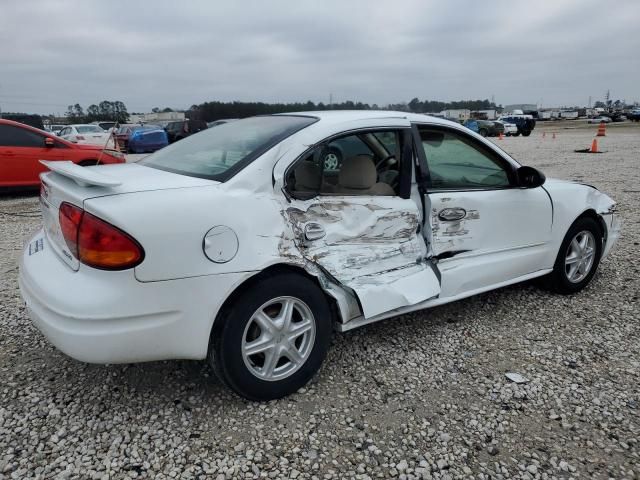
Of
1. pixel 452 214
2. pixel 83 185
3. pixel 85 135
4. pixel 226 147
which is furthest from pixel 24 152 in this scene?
pixel 85 135

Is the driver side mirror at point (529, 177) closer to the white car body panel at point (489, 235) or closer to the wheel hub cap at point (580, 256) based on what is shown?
the white car body panel at point (489, 235)

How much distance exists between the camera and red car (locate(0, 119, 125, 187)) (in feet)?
28.8

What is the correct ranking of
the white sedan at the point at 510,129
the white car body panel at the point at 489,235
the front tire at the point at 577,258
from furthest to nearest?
the white sedan at the point at 510,129
the front tire at the point at 577,258
the white car body panel at the point at 489,235

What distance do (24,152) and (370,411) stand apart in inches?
345

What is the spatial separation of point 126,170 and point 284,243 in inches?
43.2

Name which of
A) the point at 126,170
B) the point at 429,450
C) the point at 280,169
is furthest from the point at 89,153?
the point at 429,450

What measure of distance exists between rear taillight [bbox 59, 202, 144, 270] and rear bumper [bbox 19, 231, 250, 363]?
0.14 ft

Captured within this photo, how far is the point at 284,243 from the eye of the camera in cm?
250

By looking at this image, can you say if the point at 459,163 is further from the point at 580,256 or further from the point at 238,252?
the point at 238,252

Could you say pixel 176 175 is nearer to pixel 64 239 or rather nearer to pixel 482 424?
pixel 64 239

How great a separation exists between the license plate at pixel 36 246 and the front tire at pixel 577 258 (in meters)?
3.70

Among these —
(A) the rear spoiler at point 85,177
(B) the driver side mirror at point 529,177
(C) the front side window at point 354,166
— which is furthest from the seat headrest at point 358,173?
(A) the rear spoiler at point 85,177

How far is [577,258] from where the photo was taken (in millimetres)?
4133

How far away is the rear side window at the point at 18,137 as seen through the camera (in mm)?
8758
